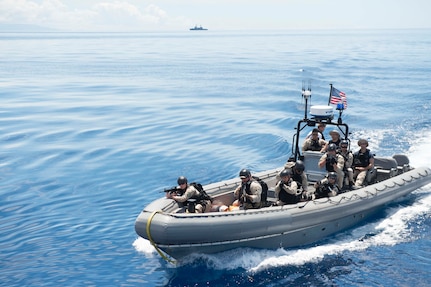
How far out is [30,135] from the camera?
24188mm

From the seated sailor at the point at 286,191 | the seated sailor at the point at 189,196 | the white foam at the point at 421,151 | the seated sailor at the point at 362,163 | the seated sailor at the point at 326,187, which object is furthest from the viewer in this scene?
the white foam at the point at 421,151

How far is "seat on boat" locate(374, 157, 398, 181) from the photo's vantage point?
52.0 feet

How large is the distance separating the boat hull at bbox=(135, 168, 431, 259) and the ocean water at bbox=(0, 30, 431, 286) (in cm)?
29

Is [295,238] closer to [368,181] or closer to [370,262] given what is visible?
[370,262]

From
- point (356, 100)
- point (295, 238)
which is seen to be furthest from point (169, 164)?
point (356, 100)

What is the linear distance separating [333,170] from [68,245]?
665cm

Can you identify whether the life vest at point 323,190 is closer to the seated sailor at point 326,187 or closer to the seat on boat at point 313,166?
the seated sailor at point 326,187

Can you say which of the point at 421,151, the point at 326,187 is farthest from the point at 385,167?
the point at 421,151

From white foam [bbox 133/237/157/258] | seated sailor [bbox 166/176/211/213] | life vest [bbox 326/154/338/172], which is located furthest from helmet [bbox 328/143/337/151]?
white foam [bbox 133/237/157/258]

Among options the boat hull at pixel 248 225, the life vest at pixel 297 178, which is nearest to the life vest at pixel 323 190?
the boat hull at pixel 248 225

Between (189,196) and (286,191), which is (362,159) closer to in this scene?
(286,191)

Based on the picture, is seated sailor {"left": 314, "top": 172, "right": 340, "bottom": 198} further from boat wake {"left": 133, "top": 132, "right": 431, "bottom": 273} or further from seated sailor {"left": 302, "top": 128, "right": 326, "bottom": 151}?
seated sailor {"left": 302, "top": 128, "right": 326, "bottom": 151}

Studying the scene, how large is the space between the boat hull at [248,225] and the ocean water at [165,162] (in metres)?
0.29

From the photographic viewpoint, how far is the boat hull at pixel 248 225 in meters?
10.9
